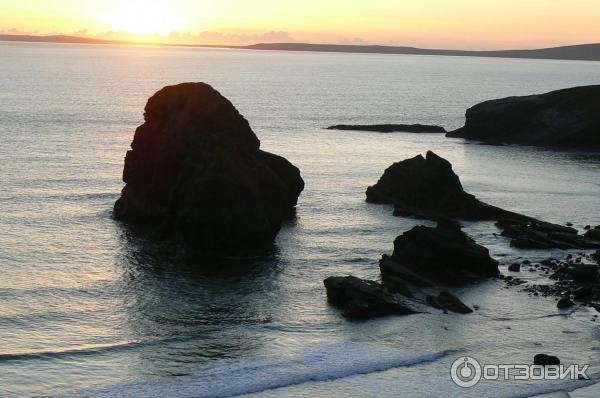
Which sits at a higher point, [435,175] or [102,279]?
[435,175]

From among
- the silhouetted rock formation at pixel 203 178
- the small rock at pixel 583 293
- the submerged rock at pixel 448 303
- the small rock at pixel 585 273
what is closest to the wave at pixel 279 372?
the submerged rock at pixel 448 303

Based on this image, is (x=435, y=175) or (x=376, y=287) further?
(x=435, y=175)

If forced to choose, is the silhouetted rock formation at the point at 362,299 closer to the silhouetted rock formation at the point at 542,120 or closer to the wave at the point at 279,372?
the wave at the point at 279,372

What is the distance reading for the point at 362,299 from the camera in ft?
120

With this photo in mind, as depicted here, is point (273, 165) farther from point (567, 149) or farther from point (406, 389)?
point (567, 149)

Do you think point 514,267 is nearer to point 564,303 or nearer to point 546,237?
point 564,303

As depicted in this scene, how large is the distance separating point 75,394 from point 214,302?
11254 millimetres

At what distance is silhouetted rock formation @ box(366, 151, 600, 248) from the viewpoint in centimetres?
5531

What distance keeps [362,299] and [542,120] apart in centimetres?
7884

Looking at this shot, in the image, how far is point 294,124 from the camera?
12481 cm

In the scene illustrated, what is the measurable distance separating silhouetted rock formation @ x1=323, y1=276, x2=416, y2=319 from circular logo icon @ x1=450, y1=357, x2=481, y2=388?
5.52m

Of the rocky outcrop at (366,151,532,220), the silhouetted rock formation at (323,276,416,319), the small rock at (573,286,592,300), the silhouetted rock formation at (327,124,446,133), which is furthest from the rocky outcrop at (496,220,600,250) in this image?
the silhouetted rock formation at (327,124,446,133)

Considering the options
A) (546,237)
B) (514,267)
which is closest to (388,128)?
(546,237)

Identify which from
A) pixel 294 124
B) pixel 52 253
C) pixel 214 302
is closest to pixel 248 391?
pixel 214 302
